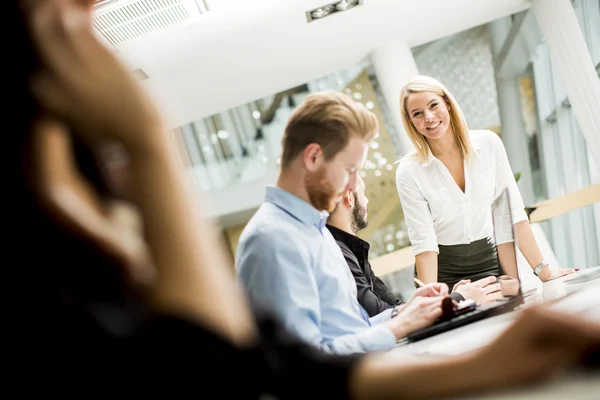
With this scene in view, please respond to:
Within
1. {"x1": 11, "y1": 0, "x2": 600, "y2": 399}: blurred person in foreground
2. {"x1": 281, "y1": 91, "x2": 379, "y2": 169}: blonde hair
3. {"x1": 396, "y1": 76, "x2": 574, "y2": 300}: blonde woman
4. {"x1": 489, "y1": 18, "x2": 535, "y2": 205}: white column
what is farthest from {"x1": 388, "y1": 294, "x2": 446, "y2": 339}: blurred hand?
{"x1": 489, "y1": 18, "x2": 535, "y2": 205}: white column

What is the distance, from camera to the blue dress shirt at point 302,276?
3.32ft

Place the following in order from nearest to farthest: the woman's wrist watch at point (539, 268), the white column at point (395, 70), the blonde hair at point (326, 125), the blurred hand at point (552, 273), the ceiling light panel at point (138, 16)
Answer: the blonde hair at point (326, 125) < the blurred hand at point (552, 273) < the woman's wrist watch at point (539, 268) < the ceiling light panel at point (138, 16) < the white column at point (395, 70)

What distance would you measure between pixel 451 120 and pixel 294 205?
1470mm

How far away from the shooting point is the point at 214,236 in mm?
348

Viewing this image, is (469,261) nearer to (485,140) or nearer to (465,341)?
(485,140)

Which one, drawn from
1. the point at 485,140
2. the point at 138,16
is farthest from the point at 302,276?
the point at 138,16

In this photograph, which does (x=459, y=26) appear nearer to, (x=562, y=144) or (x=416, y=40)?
(x=416, y=40)

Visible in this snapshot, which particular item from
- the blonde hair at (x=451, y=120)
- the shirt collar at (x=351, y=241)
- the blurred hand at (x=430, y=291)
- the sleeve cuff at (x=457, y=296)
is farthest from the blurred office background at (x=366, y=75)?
the blonde hair at (x=451, y=120)

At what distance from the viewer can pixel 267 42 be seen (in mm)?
5039

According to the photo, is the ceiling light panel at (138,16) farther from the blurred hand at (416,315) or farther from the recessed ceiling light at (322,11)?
the blurred hand at (416,315)

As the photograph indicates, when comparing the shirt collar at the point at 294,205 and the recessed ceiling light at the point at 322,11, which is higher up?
the recessed ceiling light at the point at 322,11

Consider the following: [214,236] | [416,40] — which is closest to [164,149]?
[214,236]

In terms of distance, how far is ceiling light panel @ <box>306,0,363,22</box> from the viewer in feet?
15.4

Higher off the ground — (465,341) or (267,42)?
(267,42)
